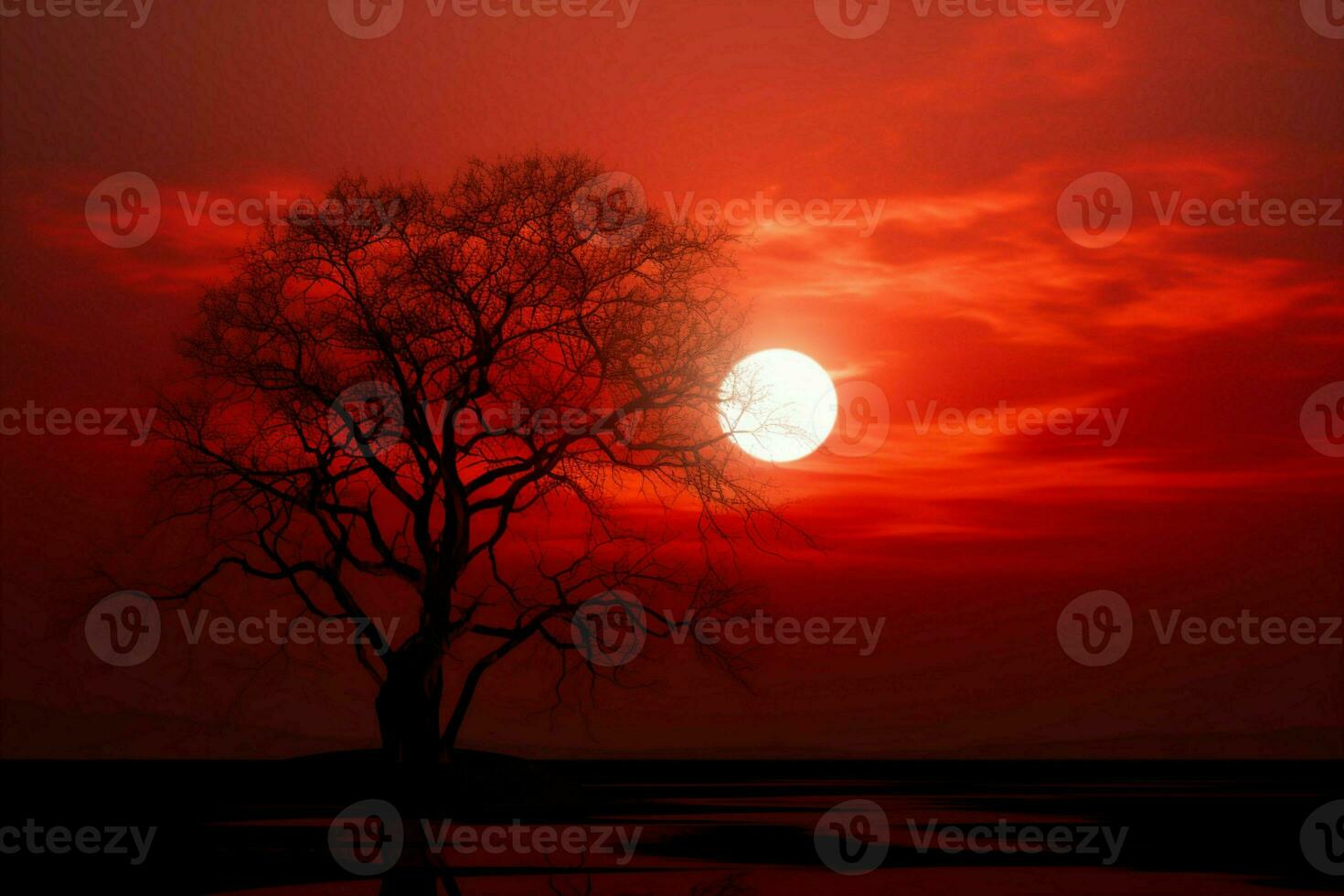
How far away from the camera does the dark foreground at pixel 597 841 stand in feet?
54.0

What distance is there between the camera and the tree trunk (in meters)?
26.7

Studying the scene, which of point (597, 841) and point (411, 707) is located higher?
point (411, 707)

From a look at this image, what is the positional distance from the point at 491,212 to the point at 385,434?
444 centimetres

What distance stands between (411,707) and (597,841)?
6117mm

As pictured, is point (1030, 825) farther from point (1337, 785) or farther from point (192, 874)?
point (1337, 785)

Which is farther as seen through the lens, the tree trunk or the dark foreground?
the tree trunk

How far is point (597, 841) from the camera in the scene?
21.9m

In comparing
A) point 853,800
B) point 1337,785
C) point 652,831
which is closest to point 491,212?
point 652,831

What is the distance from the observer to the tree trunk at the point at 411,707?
26703 mm

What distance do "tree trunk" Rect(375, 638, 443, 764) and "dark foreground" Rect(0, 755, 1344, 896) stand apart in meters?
0.50

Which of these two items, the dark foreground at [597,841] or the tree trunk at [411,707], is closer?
the dark foreground at [597,841]

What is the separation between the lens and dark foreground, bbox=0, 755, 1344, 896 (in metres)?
16.5

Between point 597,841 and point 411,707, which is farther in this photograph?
point 411,707

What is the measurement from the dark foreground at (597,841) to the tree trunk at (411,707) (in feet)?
1.63
